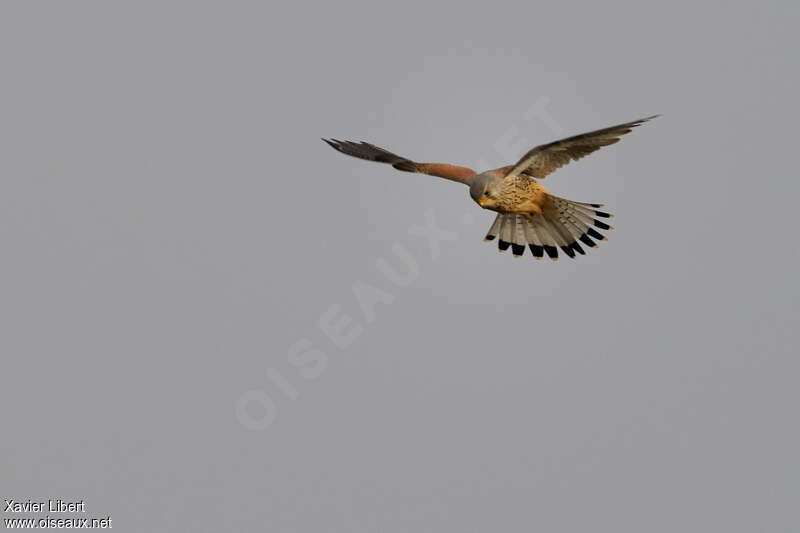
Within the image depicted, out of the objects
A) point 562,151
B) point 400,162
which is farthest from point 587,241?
point 400,162

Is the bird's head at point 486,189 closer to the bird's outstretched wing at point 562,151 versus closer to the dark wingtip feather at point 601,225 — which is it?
the bird's outstretched wing at point 562,151

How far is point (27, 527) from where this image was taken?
88.4 metres

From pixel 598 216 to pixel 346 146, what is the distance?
5006mm

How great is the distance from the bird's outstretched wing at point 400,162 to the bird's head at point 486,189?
3.52ft

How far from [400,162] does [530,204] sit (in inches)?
114

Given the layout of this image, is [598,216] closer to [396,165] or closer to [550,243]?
[550,243]

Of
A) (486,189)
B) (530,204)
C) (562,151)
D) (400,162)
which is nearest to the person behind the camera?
(562,151)

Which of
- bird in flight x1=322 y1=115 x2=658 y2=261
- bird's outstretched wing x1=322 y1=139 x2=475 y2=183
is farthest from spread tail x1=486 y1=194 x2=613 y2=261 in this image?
bird's outstretched wing x1=322 y1=139 x2=475 y2=183

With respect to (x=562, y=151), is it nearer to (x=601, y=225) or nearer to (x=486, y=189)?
(x=486, y=189)

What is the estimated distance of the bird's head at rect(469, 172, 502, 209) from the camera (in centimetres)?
1869

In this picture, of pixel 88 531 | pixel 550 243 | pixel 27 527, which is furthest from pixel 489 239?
pixel 27 527

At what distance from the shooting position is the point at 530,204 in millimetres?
19250

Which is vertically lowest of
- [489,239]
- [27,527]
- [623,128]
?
[27,527]

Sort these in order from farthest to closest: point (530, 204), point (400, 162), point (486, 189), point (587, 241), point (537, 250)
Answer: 1. point (400, 162)
2. point (537, 250)
3. point (587, 241)
4. point (530, 204)
5. point (486, 189)
